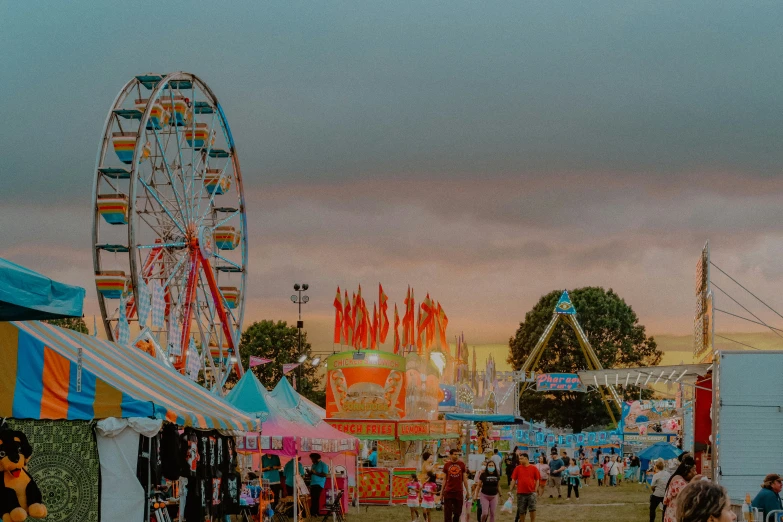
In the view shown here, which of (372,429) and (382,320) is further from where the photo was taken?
(382,320)

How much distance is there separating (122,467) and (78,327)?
59751 mm

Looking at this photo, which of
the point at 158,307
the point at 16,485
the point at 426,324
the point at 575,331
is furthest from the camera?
the point at 575,331

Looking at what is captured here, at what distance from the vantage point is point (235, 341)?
29.9 m

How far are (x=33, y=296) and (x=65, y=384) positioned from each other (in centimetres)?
362

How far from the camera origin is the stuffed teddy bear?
7855 millimetres

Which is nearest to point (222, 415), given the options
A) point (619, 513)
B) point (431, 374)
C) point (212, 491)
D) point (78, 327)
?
point (212, 491)

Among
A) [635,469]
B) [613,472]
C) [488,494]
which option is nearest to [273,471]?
[488,494]

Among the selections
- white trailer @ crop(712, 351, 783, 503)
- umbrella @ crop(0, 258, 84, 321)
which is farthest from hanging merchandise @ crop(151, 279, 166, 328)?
umbrella @ crop(0, 258, 84, 321)

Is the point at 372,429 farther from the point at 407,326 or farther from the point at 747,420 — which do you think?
the point at 747,420

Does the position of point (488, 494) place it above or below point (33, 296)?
below

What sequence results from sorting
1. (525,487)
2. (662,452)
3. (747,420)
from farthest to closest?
(662,452) < (525,487) < (747,420)

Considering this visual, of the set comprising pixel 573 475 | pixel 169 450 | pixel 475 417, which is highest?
pixel 169 450

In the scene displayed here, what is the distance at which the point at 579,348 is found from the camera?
67.1m

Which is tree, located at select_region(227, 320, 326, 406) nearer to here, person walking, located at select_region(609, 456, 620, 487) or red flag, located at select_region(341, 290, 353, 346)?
person walking, located at select_region(609, 456, 620, 487)
